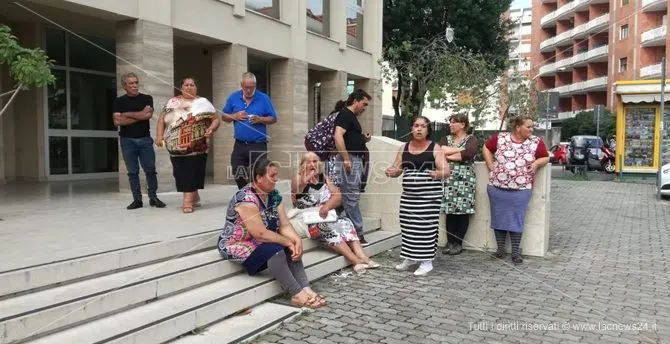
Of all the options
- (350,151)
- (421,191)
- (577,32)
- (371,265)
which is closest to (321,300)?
(371,265)

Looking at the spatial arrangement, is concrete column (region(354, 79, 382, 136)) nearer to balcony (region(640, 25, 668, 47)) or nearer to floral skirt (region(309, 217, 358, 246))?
floral skirt (region(309, 217, 358, 246))

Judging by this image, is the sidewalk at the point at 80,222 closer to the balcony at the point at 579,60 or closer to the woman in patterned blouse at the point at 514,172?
the woman in patterned blouse at the point at 514,172

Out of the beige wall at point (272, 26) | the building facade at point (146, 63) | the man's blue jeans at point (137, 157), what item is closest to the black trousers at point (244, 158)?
the man's blue jeans at point (137, 157)

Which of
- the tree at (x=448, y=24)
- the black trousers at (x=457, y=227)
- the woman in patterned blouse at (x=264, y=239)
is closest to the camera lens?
the woman in patterned blouse at (x=264, y=239)

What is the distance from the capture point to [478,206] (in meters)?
7.34

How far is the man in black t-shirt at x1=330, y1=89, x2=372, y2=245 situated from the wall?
1.53 metres

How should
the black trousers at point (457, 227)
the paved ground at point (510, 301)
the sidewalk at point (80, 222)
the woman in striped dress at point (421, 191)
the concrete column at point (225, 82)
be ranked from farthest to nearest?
the concrete column at point (225, 82) → the black trousers at point (457, 227) → the woman in striped dress at point (421, 191) → the sidewalk at point (80, 222) → the paved ground at point (510, 301)

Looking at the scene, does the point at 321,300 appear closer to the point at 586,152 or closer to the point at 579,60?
the point at 586,152

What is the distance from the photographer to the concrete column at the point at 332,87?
16328 mm

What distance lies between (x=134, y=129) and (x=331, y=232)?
289cm

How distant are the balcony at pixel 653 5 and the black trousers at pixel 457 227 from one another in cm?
4446

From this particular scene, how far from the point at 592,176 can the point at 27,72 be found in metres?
20.0

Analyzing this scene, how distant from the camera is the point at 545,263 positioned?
22.3ft

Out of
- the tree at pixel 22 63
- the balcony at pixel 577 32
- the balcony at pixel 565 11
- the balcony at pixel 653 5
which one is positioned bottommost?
the tree at pixel 22 63
